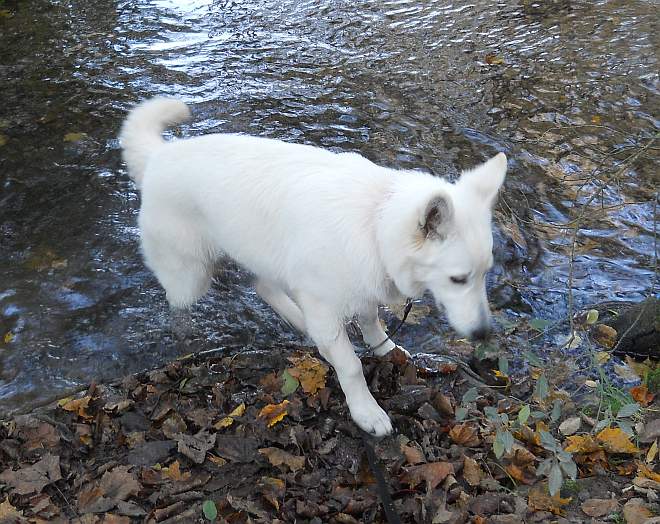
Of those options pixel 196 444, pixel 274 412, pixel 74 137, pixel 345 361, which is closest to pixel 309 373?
pixel 274 412

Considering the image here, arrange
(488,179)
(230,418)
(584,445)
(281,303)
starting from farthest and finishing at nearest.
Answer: (281,303)
(230,418)
(584,445)
(488,179)

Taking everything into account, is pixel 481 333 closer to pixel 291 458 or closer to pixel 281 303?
pixel 291 458

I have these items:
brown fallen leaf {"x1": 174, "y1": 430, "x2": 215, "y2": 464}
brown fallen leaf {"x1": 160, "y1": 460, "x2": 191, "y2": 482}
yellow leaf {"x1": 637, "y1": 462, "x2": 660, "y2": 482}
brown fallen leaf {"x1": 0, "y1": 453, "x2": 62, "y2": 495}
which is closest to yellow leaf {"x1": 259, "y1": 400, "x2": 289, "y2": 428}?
brown fallen leaf {"x1": 174, "y1": 430, "x2": 215, "y2": 464}

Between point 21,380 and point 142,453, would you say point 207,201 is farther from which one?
point 21,380

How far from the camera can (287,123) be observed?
6613mm

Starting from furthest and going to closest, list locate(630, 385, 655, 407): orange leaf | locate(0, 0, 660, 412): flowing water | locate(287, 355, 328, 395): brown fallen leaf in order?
locate(0, 0, 660, 412): flowing water < locate(287, 355, 328, 395): brown fallen leaf < locate(630, 385, 655, 407): orange leaf

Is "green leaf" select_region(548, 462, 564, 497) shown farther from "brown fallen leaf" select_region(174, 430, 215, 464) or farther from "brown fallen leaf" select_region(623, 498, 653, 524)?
"brown fallen leaf" select_region(174, 430, 215, 464)

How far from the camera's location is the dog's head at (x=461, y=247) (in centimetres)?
291

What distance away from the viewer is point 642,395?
149 inches

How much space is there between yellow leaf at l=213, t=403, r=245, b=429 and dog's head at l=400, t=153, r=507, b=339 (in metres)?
1.36

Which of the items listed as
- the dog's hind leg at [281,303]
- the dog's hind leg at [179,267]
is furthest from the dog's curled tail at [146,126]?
the dog's hind leg at [281,303]

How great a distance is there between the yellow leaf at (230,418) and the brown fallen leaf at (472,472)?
130 cm

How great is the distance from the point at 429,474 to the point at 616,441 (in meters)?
1.00

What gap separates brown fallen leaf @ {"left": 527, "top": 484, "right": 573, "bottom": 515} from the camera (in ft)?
9.95
